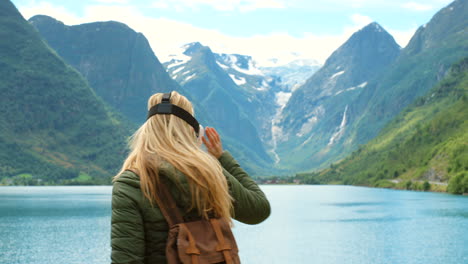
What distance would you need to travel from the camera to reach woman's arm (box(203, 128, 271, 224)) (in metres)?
7.30

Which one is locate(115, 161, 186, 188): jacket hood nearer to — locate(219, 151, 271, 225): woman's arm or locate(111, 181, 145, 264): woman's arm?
locate(111, 181, 145, 264): woman's arm

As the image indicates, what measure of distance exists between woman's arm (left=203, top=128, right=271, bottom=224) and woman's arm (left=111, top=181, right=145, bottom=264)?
1.21 metres

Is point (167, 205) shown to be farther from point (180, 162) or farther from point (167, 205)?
point (180, 162)

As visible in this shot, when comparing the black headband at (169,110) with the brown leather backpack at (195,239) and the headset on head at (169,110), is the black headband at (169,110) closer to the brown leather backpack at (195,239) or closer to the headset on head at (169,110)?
the headset on head at (169,110)

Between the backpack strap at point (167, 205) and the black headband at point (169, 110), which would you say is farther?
the black headband at point (169, 110)

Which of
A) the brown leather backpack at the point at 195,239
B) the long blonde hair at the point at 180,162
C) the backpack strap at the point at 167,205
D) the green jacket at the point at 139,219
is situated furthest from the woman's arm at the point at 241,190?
the backpack strap at the point at 167,205

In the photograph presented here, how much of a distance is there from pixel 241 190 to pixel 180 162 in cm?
92

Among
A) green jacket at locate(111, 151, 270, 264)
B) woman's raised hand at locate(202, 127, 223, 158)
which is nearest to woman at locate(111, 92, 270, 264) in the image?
green jacket at locate(111, 151, 270, 264)

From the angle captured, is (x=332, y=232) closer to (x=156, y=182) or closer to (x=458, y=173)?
(x=156, y=182)

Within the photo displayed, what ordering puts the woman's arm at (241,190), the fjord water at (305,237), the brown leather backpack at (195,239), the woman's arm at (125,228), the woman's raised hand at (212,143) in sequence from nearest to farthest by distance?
the brown leather backpack at (195,239), the woman's arm at (125,228), the woman's arm at (241,190), the woman's raised hand at (212,143), the fjord water at (305,237)

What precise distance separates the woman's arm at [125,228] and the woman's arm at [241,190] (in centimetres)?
121

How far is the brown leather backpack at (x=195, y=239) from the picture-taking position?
6.42 meters

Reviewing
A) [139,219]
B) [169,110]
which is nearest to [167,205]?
[139,219]

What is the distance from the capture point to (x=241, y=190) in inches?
288
